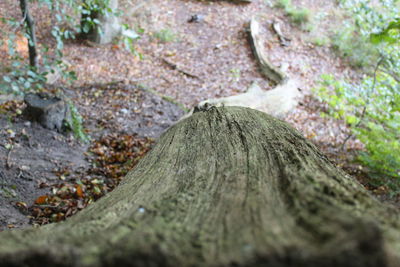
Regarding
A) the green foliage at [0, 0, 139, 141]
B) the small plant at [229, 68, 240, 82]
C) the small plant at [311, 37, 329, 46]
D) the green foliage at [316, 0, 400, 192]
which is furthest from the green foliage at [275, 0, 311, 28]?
the green foliage at [0, 0, 139, 141]

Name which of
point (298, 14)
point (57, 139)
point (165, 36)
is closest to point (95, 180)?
point (57, 139)

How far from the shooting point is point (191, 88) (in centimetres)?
771

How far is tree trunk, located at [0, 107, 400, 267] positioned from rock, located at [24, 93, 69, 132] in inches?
119

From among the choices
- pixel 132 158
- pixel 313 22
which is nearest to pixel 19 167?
pixel 132 158

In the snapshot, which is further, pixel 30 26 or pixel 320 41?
pixel 320 41

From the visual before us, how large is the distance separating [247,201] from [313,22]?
11.3 m

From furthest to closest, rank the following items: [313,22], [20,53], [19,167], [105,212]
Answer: [313,22], [20,53], [19,167], [105,212]

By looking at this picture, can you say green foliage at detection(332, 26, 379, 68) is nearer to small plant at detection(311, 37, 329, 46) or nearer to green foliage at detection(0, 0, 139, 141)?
small plant at detection(311, 37, 329, 46)

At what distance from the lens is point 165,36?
9727mm

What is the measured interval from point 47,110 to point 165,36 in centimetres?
601

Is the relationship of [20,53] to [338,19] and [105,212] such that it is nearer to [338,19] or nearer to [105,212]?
[105,212]

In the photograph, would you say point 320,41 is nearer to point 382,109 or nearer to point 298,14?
point 298,14

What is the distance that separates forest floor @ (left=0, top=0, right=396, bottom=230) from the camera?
3609 millimetres

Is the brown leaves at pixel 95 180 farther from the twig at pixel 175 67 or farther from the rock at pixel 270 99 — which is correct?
the twig at pixel 175 67
